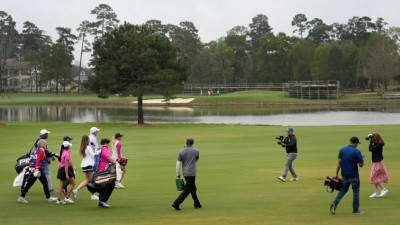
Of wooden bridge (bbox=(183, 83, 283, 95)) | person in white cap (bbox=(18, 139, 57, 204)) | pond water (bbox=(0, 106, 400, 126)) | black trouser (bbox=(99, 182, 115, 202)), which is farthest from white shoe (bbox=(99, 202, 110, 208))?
wooden bridge (bbox=(183, 83, 283, 95))

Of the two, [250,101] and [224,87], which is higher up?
[224,87]

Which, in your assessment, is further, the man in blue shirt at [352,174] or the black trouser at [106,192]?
the black trouser at [106,192]

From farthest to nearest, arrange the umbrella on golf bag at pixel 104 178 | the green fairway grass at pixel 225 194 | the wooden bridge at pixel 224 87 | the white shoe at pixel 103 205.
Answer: the wooden bridge at pixel 224 87 < the white shoe at pixel 103 205 < the umbrella on golf bag at pixel 104 178 < the green fairway grass at pixel 225 194

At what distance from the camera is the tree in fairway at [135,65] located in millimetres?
56812

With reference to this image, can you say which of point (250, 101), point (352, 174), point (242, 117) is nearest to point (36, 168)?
point (352, 174)

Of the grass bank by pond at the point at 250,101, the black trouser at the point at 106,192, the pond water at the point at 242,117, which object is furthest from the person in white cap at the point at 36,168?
the grass bank by pond at the point at 250,101

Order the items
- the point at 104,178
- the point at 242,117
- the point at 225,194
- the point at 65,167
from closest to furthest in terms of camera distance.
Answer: the point at 104,178, the point at 65,167, the point at 225,194, the point at 242,117

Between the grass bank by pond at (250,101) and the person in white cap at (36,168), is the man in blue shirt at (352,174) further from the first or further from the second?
the grass bank by pond at (250,101)

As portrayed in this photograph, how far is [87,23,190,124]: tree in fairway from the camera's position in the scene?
56812mm

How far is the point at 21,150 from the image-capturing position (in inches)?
1313

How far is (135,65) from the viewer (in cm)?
5778

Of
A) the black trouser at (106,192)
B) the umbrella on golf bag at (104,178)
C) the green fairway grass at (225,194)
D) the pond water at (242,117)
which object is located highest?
the umbrella on golf bag at (104,178)

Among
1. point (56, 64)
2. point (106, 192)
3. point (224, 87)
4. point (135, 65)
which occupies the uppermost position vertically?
point (56, 64)

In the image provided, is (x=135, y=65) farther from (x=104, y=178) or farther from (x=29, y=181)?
(x=104, y=178)
